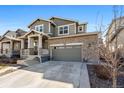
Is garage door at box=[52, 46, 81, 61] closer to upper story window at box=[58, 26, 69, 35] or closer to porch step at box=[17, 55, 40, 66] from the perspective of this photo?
porch step at box=[17, 55, 40, 66]

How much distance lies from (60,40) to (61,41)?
204 mm

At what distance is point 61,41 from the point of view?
14461 mm

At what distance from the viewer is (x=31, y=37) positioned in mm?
15906

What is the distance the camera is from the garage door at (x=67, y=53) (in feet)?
43.6

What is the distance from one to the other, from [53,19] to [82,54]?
768cm

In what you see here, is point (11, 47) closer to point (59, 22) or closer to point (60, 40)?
point (59, 22)

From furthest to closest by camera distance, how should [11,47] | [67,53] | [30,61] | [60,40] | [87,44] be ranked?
[11,47] < [60,40] < [67,53] < [30,61] < [87,44]

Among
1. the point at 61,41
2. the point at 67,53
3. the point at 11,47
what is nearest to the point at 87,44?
the point at 67,53

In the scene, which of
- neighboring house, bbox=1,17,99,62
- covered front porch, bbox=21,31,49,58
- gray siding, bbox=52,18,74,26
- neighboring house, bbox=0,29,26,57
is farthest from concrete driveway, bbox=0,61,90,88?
neighboring house, bbox=0,29,26,57

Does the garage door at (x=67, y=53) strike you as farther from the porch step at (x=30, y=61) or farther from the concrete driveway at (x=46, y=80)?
the concrete driveway at (x=46, y=80)

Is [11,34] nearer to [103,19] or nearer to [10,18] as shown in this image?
[10,18]

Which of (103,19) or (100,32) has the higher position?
(103,19)

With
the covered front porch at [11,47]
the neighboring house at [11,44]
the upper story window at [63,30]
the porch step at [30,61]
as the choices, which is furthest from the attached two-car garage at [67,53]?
the neighboring house at [11,44]
